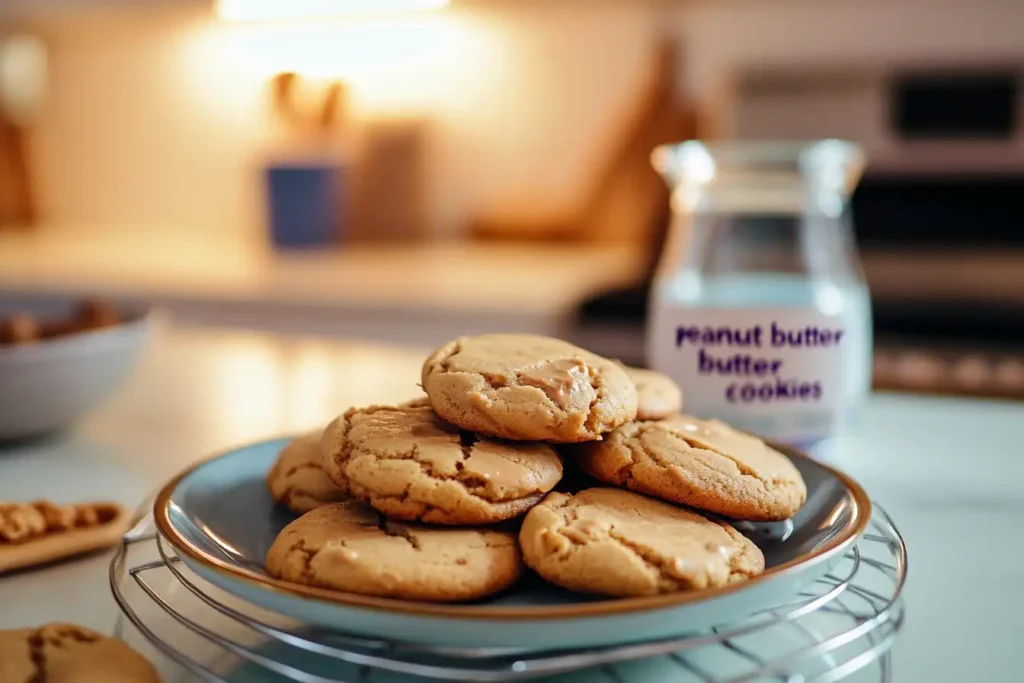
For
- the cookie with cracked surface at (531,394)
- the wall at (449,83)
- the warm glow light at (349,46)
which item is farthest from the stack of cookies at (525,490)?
the warm glow light at (349,46)

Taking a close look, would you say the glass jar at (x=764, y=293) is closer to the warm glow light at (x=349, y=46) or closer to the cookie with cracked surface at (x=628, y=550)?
the cookie with cracked surface at (x=628, y=550)

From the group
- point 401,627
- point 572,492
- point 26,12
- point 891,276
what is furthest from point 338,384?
point 26,12

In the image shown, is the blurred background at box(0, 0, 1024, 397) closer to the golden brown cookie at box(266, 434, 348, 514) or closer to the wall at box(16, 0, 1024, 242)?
the wall at box(16, 0, 1024, 242)

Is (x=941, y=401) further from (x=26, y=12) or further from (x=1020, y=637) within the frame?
(x=26, y=12)

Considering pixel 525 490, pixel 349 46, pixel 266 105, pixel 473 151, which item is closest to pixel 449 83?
pixel 473 151

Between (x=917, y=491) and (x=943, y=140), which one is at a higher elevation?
(x=943, y=140)

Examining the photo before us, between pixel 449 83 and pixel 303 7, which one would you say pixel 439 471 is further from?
pixel 303 7

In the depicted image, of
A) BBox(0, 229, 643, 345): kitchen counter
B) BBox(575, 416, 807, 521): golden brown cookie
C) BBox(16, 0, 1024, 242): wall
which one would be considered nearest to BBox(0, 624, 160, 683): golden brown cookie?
BBox(575, 416, 807, 521): golden brown cookie
